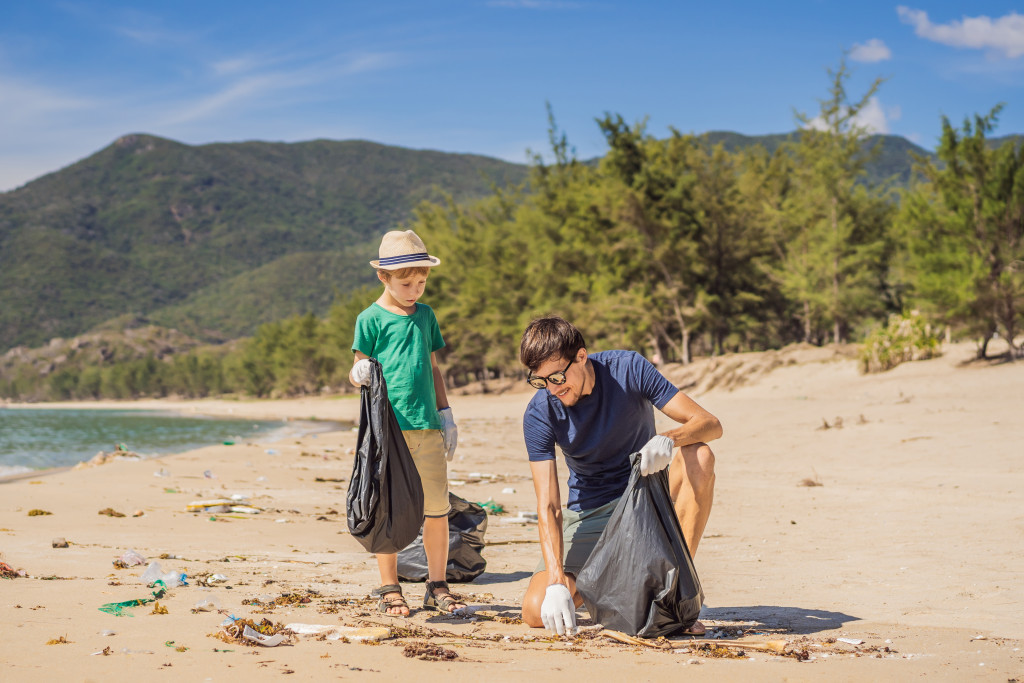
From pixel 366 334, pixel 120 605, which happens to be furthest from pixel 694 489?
pixel 120 605

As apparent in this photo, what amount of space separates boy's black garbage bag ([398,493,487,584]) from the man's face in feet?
5.09

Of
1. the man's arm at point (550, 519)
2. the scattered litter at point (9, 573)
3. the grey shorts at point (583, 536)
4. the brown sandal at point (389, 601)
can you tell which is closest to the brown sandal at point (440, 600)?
the brown sandal at point (389, 601)

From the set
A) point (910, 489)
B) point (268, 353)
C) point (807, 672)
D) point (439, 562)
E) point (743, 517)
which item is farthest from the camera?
point (268, 353)

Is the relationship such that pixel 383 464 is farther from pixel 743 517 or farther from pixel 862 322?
pixel 862 322

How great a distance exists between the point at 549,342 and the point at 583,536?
0.99 m

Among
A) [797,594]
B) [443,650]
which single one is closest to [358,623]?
[443,650]

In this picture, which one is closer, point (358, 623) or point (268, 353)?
point (358, 623)

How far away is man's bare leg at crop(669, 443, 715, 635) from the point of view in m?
3.57

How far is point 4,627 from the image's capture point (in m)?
3.17

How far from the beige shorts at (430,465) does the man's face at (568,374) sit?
33.3 inches

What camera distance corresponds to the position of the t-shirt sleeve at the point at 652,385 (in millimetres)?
3518

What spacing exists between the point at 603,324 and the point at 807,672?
90.4 ft

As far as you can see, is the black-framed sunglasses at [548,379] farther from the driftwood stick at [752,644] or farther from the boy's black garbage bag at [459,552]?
the boy's black garbage bag at [459,552]

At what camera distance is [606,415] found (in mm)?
3553
